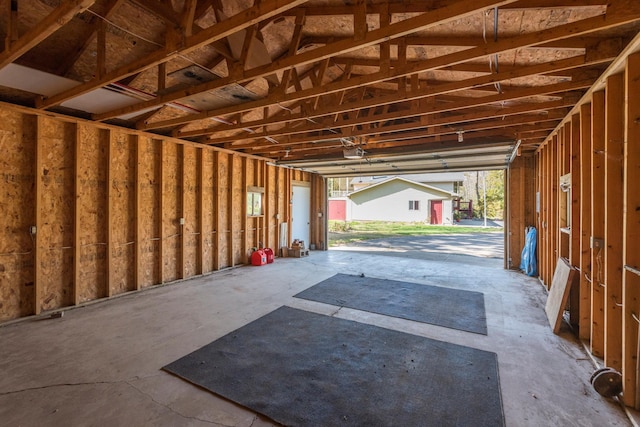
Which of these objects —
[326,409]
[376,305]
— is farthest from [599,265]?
[326,409]

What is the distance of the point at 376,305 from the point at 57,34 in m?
5.49

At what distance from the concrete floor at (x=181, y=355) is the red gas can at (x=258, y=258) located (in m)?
1.71

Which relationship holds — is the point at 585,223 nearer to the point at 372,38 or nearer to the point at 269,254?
the point at 372,38

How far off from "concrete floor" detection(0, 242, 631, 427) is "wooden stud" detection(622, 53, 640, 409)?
13.4 inches

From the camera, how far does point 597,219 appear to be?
3.13 meters

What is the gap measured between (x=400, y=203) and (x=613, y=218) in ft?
71.2

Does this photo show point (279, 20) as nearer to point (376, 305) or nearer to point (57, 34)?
point (57, 34)

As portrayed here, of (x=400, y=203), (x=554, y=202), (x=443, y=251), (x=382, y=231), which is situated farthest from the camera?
(x=400, y=203)

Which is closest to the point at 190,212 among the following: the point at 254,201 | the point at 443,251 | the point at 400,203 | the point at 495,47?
the point at 254,201

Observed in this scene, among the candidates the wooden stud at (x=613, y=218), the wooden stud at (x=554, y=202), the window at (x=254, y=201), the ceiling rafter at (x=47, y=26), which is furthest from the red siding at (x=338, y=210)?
the ceiling rafter at (x=47, y=26)

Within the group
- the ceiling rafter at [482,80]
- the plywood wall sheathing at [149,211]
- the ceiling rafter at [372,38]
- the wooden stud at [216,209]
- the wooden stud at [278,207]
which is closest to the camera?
the ceiling rafter at [372,38]

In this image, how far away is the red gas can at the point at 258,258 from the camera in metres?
8.01

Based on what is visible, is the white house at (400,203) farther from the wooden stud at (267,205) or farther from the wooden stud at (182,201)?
the wooden stud at (182,201)

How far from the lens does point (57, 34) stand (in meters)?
3.34
